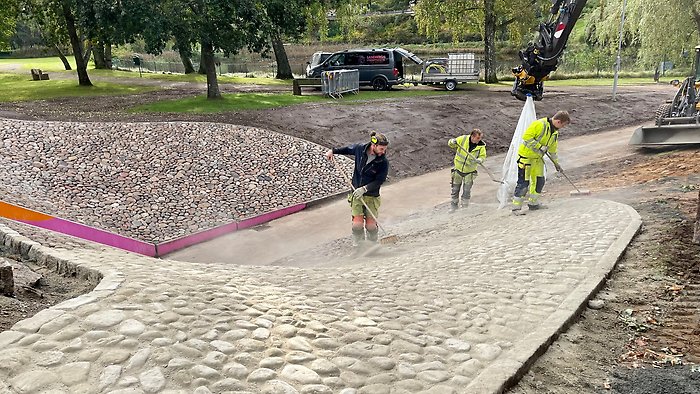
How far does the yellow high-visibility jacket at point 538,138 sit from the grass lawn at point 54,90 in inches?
822

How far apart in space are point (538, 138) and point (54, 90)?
960 inches

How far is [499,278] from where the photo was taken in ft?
20.2

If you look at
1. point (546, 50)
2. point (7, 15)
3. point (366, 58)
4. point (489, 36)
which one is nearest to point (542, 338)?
point (546, 50)

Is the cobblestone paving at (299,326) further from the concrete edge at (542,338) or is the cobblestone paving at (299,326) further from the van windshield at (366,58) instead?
the van windshield at (366,58)

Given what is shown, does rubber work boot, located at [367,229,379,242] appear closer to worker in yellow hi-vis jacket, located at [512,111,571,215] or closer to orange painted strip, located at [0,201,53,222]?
worker in yellow hi-vis jacket, located at [512,111,571,215]

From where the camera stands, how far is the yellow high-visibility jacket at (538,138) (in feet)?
30.8

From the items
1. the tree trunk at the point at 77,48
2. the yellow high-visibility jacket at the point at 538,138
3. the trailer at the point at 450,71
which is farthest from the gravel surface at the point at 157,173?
the trailer at the point at 450,71

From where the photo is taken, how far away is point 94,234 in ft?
30.8

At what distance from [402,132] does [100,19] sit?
11.4m

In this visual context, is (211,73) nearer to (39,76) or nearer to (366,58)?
(366,58)

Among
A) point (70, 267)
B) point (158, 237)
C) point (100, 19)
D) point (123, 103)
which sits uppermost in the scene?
point (100, 19)

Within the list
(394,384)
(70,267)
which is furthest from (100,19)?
(394,384)

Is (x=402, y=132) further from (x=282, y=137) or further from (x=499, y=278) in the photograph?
(x=499, y=278)

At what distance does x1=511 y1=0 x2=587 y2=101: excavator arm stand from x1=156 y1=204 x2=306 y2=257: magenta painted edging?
5957 millimetres
